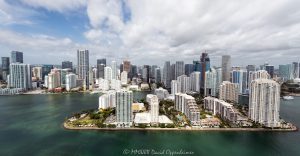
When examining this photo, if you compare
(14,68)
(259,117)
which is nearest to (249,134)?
(259,117)

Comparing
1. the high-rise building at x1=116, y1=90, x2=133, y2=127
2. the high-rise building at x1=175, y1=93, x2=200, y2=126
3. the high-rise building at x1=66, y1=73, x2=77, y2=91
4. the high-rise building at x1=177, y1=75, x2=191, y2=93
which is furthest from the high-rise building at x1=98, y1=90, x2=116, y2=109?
the high-rise building at x1=66, y1=73, x2=77, y2=91

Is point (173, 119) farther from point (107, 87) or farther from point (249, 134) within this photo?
point (107, 87)

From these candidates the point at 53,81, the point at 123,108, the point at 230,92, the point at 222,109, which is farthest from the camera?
the point at 53,81

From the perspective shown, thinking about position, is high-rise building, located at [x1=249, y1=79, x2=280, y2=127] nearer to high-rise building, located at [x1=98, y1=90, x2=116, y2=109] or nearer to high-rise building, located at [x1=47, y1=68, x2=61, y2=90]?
high-rise building, located at [x1=98, y1=90, x2=116, y2=109]

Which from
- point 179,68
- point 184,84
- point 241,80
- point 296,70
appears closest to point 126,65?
point 179,68

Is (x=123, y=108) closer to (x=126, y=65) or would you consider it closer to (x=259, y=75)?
(x=259, y=75)
